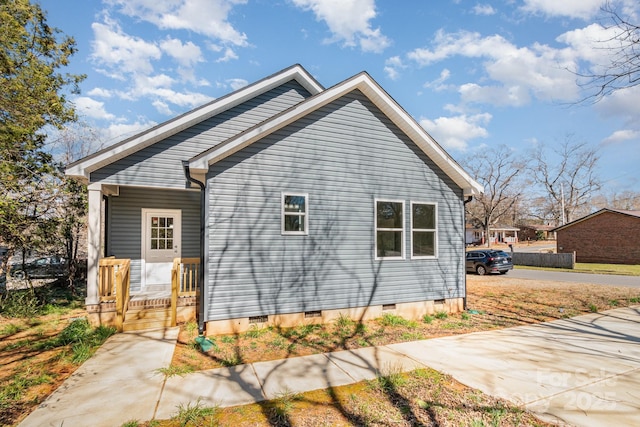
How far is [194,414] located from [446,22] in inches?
486

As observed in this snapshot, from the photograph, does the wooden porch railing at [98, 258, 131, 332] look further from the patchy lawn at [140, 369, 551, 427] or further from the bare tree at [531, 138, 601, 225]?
the bare tree at [531, 138, 601, 225]

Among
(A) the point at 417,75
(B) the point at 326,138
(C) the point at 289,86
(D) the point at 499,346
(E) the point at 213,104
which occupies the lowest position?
(D) the point at 499,346

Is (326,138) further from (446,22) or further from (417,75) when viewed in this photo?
(417,75)

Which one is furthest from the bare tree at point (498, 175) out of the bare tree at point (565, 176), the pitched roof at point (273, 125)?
the pitched roof at point (273, 125)

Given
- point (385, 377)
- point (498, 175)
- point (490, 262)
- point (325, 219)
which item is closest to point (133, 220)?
point (325, 219)

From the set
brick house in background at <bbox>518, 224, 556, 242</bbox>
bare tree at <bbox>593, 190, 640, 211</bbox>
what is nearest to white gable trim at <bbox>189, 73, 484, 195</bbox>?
brick house in background at <bbox>518, 224, 556, 242</bbox>

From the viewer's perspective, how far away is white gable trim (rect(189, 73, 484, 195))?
648 cm

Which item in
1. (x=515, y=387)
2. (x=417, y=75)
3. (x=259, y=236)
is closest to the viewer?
(x=515, y=387)

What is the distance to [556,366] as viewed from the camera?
5.00 meters

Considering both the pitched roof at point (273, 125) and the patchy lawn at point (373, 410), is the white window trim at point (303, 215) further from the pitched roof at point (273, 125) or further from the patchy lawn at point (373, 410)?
the patchy lawn at point (373, 410)

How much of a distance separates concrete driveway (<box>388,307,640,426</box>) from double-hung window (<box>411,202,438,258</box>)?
2.40 m

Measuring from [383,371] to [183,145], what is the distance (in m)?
7.09

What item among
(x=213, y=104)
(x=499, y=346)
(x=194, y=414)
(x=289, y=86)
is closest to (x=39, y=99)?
(x=213, y=104)

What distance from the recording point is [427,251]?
8.57 m
